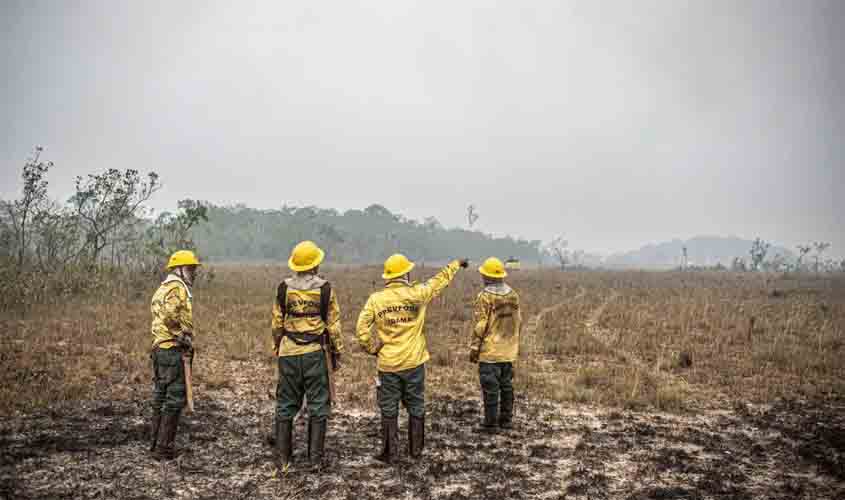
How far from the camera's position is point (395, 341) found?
540 cm

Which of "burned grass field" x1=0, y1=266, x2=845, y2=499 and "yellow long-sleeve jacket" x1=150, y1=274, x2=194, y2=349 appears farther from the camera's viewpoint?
"yellow long-sleeve jacket" x1=150, y1=274, x2=194, y2=349

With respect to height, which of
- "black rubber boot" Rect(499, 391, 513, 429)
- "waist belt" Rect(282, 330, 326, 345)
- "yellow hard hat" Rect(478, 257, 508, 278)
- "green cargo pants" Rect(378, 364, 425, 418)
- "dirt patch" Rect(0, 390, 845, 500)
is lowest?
"dirt patch" Rect(0, 390, 845, 500)

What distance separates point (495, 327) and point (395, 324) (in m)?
1.50

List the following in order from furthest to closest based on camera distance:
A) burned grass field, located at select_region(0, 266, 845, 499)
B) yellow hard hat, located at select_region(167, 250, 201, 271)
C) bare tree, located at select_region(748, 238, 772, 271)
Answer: bare tree, located at select_region(748, 238, 772, 271) → yellow hard hat, located at select_region(167, 250, 201, 271) → burned grass field, located at select_region(0, 266, 845, 499)

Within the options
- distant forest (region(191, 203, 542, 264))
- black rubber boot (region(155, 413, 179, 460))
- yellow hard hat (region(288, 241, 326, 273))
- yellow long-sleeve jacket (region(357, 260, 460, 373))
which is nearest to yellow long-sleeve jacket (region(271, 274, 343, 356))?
yellow hard hat (region(288, 241, 326, 273))

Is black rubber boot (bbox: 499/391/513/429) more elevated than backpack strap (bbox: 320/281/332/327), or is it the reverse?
backpack strap (bbox: 320/281/332/327)

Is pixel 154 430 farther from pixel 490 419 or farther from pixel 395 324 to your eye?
pixel 490 419

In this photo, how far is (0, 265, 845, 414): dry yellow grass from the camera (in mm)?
8320

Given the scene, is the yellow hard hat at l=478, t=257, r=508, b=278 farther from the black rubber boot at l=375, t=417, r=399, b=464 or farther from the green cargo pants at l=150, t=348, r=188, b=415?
the green cargo pants at l=150, t=348, r=188, b=415

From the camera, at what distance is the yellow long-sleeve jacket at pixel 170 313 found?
543 cm

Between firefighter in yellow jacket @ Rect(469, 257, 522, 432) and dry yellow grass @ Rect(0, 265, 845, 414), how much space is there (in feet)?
7.00

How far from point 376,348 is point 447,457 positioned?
4.82 feet

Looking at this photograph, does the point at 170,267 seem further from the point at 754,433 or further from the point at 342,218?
the point at 342,218

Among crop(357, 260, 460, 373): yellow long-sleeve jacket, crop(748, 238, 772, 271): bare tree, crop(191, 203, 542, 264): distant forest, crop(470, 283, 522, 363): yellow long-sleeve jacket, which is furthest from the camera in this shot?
crop(191, 203, 542, 264): distant forest
